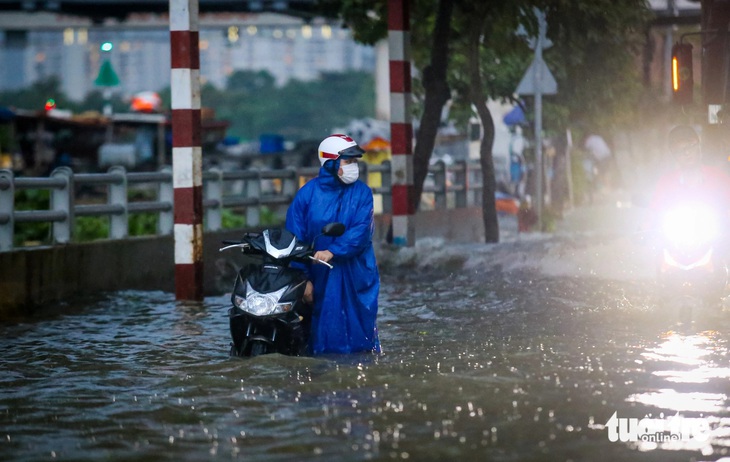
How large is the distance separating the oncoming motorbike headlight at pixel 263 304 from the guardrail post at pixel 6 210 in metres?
4.68

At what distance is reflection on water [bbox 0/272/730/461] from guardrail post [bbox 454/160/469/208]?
1476 cm

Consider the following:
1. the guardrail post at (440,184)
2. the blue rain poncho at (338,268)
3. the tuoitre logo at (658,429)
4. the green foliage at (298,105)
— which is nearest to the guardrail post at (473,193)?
the guardrail post at (440,184)

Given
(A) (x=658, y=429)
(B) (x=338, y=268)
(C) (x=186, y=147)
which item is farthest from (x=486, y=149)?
(A) (x=658, y=429)

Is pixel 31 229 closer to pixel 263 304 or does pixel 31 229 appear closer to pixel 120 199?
pixel 120 199

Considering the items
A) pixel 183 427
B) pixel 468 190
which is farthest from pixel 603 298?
pixel 468 190

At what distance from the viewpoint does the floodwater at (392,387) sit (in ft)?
21.3

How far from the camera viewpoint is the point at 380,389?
802 centimetres

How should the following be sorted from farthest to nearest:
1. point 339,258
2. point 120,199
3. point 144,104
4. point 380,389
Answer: point 144,104 < point 120,199 < point 339,258 < point 380,389

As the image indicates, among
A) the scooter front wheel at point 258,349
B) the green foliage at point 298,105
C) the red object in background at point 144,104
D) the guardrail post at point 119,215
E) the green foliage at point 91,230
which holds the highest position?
the green foliage at point 298,105

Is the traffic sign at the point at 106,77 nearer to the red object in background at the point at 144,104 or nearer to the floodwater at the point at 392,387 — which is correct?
the floodwater at the point at 392,387

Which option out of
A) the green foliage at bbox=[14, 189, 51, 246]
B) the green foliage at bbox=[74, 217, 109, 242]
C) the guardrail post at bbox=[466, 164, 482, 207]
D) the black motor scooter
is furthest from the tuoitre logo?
the guardrail post at bbox=[466, 164, 482, 207]

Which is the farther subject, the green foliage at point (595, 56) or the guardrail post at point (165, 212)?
the green foliage at point (595, 56)

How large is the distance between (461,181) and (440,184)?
1.35 meters

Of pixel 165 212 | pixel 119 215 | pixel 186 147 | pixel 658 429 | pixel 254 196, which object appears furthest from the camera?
pixel 254 196
